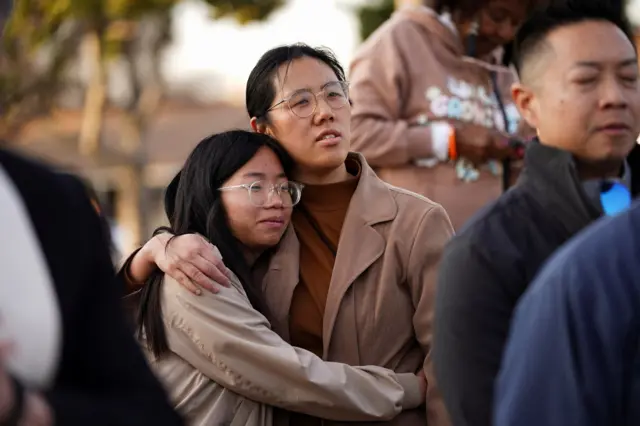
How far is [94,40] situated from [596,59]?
15493mm

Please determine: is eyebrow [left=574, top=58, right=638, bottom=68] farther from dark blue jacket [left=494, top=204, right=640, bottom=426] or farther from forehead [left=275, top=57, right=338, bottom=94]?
forehead [left=275, top=57, right=338, bottom=94]

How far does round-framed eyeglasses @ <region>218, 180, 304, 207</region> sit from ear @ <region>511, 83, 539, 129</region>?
886mm

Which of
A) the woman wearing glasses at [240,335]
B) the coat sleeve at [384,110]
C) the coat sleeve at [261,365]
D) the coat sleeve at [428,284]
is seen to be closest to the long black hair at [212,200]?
the woman wearing glasses at [240,335]

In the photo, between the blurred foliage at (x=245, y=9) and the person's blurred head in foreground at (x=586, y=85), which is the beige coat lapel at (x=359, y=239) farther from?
the blurred foliage at (x=245, y=9)

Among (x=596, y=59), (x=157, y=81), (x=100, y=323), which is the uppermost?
(x=596, y=59)

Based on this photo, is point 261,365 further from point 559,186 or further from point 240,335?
point 559,186

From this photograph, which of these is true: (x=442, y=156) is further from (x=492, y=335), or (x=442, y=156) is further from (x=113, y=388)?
(x=113, y=388)

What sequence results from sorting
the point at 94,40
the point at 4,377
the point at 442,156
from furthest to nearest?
the point at 94,40, the point at 442,156, the point at 4,377

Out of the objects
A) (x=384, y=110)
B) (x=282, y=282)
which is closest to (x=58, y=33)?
(x=384, y=110)

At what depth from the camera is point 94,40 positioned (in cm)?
1827

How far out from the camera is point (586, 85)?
3.28 m

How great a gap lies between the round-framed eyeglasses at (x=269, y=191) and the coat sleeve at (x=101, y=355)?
73.9 inches

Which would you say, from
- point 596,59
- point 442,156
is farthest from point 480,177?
point 596,59

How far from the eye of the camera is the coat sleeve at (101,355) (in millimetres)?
2145
